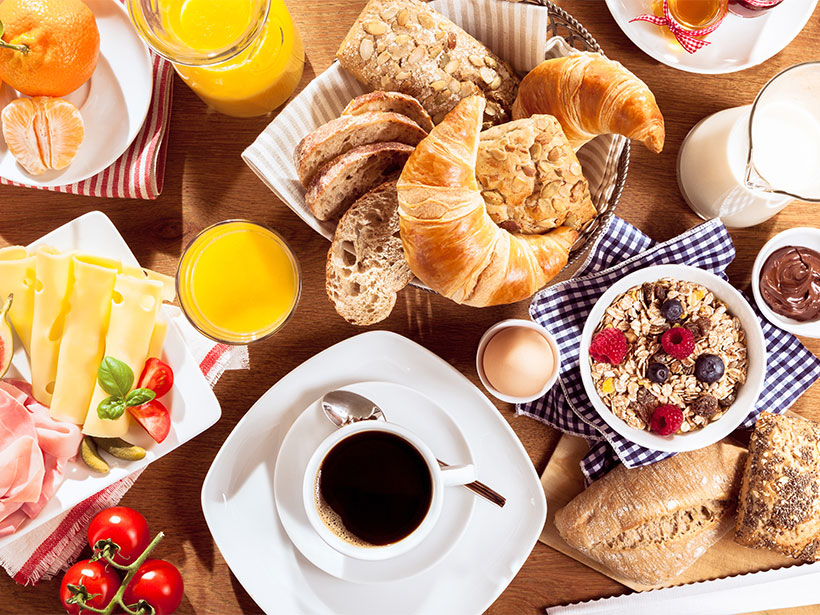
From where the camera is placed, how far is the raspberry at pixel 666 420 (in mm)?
1295

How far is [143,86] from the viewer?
4.38 ft

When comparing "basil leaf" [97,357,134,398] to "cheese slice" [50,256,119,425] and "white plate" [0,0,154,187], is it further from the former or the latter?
"white plate" [0,0,154,187]

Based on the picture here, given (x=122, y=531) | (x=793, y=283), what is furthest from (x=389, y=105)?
(x=122, y=531)

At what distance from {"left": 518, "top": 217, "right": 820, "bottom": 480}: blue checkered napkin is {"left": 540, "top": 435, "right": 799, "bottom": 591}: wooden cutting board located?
0.14 feet

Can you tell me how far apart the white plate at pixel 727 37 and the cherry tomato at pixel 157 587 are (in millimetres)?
1441

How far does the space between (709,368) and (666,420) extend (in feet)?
0.43

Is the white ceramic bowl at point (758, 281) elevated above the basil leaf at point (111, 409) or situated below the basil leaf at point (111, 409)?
above

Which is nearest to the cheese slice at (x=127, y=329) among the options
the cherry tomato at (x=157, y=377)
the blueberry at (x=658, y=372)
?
the cherry tomato at (x=157, y=377)

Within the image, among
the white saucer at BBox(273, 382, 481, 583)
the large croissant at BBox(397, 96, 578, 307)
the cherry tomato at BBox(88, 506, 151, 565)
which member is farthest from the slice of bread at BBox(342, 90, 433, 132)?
the cherry tomato at BBox(88, 506, 151, 565)

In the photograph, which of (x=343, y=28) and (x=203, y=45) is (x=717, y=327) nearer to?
(x=343, y=28)

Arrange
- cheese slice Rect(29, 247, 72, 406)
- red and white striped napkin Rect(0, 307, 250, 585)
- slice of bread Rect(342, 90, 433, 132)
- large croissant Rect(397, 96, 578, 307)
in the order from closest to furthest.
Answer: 1. large croissant Rect(397, 96, 578, 307)
2. slice of bread Rect(342, 90, 433, 132)
3. cheese slice Rect(29, 247, 72, 406)
4. red and white striped napkin Rect(0, 307, 250, 585)

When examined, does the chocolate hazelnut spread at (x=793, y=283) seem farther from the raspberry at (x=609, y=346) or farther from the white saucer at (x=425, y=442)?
the white saucer at (x=425, y=442)

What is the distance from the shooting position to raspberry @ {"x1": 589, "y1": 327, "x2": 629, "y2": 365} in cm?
133

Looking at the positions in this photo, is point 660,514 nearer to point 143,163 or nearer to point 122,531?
point 122,531
